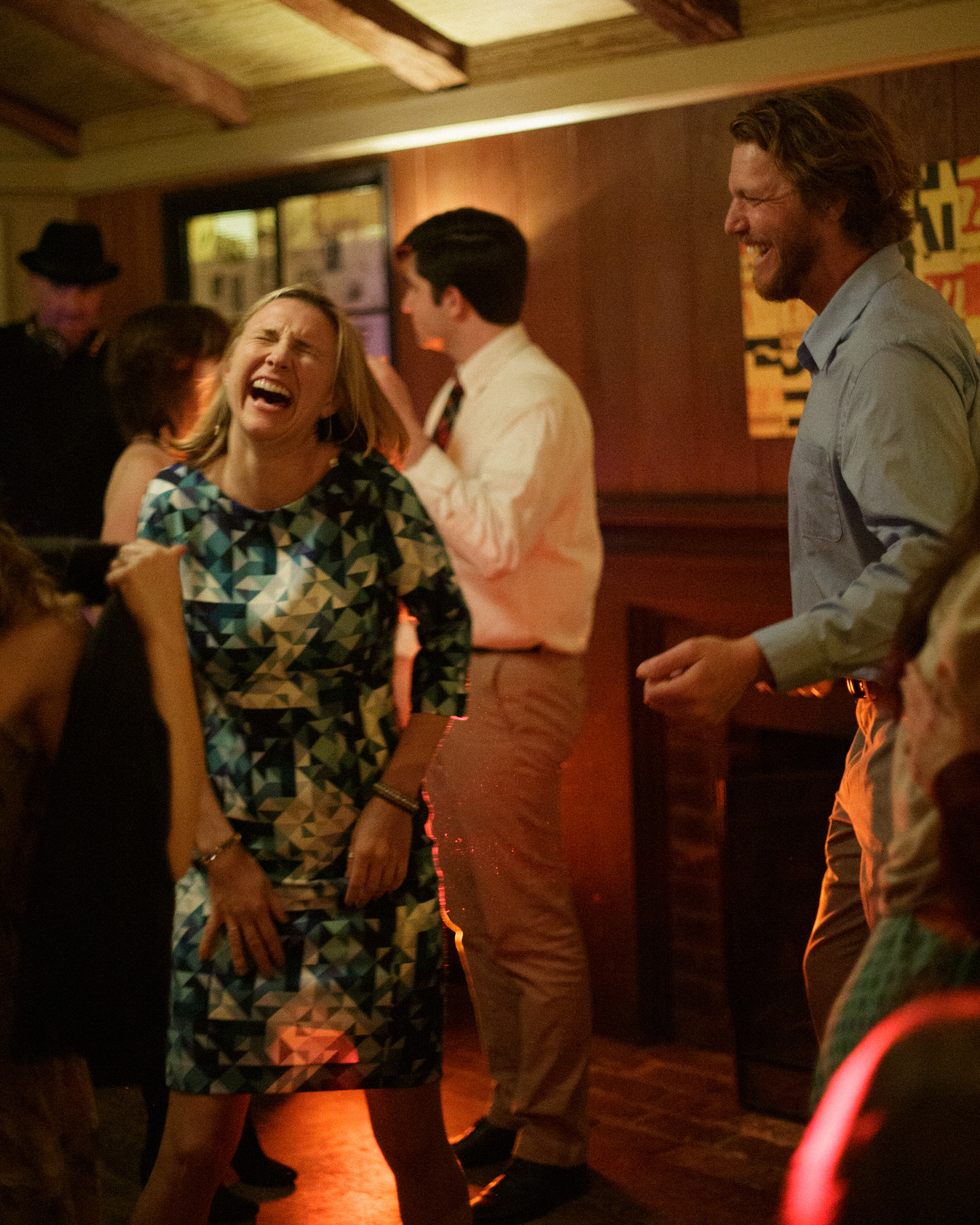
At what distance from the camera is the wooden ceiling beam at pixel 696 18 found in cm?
329

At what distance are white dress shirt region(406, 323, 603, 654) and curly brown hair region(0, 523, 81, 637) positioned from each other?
1.23 m

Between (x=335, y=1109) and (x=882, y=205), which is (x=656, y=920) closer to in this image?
(x=335, y=1109)

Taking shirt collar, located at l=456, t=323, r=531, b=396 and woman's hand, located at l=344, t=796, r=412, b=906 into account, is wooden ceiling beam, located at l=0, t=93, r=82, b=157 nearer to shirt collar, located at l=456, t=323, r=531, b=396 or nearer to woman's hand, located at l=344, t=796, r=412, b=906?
shirt collar, located at l=456, t=323, r=531, b=396

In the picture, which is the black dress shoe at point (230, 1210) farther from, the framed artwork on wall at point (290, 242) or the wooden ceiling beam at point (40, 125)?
the wooden ceiling beam at point (40, 125)

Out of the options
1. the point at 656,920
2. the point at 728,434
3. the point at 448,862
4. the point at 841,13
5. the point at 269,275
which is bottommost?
the point at 656,920

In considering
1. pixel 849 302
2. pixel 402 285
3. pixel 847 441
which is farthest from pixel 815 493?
pixel 402 285

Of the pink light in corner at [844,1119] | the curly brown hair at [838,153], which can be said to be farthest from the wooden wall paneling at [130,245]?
the pink light in corner at [844,1119]

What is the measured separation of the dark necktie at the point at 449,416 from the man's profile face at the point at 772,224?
1263mm

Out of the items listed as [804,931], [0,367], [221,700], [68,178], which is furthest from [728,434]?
[68,178]

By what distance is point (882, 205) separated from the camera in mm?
1960

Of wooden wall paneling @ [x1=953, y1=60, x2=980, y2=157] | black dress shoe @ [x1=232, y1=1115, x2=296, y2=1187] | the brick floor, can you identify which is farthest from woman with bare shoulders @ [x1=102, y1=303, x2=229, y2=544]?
wooden wall paneling @ [x1=953, y1=60, x2=980, y2=157]

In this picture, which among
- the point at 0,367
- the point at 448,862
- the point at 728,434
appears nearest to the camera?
the point at 448,862

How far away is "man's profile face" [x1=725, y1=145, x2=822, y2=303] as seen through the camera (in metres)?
1.93

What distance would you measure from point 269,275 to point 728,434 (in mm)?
1800
